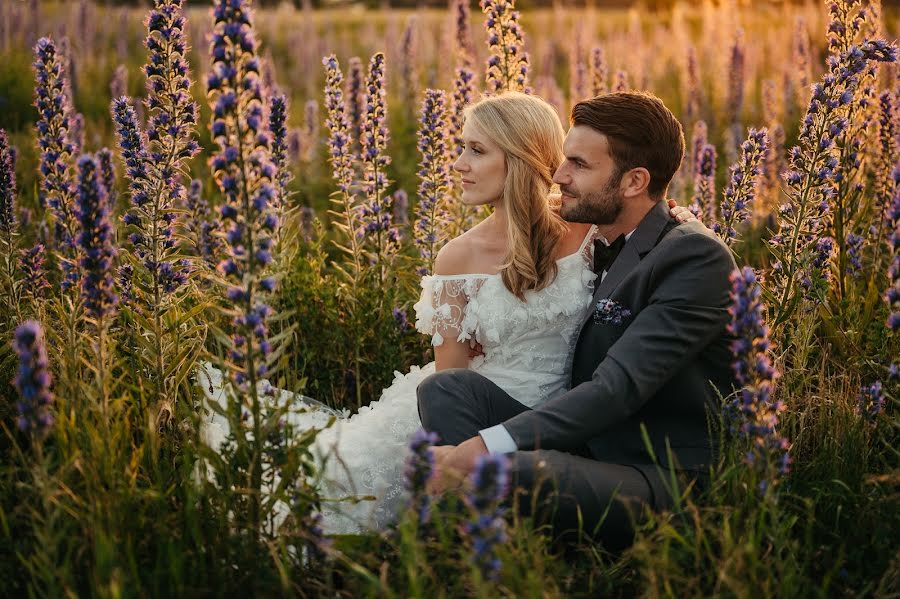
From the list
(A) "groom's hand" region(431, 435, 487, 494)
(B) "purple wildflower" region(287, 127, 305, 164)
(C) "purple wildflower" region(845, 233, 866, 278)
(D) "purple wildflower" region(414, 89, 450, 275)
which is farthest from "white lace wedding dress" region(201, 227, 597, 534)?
(B) "purple wildflower" region(287, 127, 305, 164)

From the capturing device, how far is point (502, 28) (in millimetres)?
4738

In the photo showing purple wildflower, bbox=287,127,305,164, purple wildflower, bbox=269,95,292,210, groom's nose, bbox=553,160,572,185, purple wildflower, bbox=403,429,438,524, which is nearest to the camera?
purple wildflower, bbox=403,429,438,524

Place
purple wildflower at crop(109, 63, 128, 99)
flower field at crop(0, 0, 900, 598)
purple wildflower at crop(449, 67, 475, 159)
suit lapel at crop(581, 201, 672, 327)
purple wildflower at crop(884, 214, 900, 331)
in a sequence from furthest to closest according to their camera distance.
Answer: purple wildflower at crop(109, 63, 128, 99) < purple wildflower at crop(449, 67, 475, 159) < suit lapel at crop(581, 201, 672, 327) < purple wildflower at crop(884, 214, 900, 331) < flower field at crop(0, 0, 900, 598)

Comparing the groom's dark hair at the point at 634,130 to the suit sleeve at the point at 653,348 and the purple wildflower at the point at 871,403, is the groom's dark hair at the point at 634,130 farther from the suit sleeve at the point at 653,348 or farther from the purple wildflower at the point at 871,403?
the purple wildflower at the point at 871,403

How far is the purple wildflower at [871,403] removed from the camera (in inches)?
127

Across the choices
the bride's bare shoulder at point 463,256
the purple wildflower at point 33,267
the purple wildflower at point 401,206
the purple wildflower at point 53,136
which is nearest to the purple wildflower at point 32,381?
the purple wildflower at point 53,136

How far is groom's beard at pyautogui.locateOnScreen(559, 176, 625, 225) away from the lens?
143 inches

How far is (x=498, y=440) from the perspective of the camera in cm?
302

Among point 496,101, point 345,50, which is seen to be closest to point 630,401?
point 496,101

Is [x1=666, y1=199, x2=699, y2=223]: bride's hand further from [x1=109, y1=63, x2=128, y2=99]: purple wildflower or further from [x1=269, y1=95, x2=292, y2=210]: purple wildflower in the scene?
[x1=109, y1=63, x2=128, y2=99]: purple wildflower

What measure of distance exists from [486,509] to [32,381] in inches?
53.7

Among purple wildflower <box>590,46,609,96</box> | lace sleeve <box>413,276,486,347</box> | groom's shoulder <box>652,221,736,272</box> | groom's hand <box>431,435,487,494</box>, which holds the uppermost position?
purple wildflower <box>590,46,609,96</box>

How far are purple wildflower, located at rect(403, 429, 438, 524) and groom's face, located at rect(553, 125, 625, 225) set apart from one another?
1722mm

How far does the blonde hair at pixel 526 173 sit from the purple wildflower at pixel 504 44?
75cm
